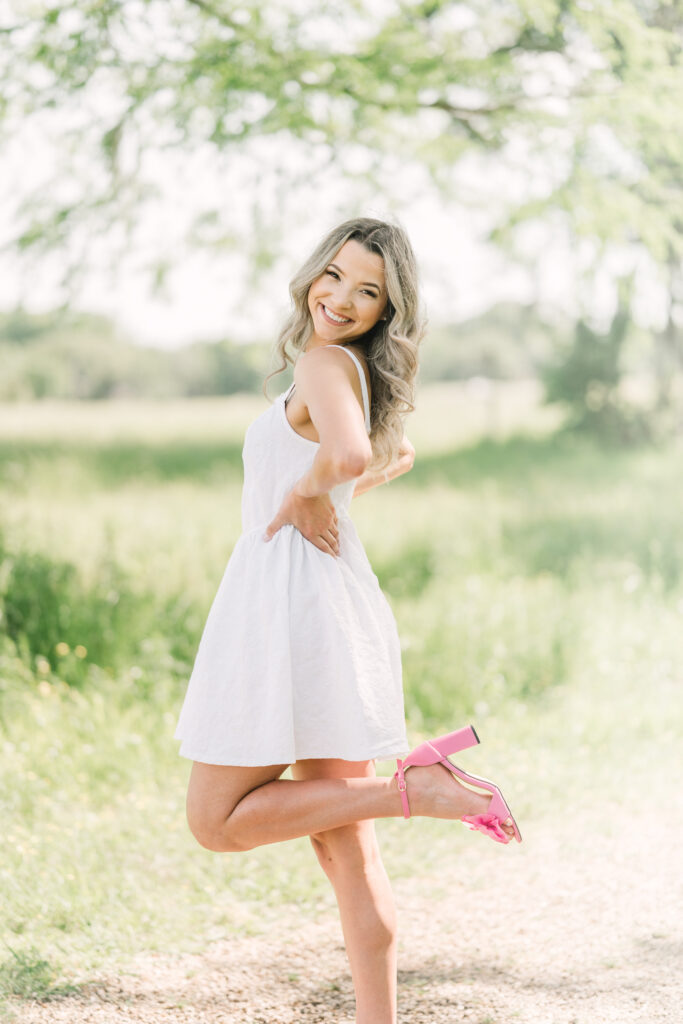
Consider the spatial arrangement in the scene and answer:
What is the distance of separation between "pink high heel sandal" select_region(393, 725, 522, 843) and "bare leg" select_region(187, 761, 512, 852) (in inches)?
0.6

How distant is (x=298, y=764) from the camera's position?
2438mm

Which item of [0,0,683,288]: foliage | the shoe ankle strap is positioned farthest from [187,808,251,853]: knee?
[0,0,683,288]: foliage

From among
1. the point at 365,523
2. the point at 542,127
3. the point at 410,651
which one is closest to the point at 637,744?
the point at 410,651

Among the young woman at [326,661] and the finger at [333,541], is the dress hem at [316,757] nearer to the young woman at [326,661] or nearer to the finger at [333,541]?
the young woman at [326,661]

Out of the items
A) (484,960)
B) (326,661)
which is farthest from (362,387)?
(484,960)

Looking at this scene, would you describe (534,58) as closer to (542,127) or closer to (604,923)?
(542,127)

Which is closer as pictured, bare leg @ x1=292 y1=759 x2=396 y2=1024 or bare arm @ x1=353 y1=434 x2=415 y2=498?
bare leg @ x1=292 y1=759 x2=396 y2=1024

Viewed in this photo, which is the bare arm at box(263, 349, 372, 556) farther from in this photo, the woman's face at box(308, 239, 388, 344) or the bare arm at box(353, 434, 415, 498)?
the bare arm at box(353, 434, 415, 498)

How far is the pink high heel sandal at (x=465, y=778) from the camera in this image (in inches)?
86.8

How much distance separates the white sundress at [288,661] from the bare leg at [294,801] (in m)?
0.07

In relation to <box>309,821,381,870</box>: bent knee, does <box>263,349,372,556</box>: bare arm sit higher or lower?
higher

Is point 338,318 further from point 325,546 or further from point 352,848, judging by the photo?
point 352,848

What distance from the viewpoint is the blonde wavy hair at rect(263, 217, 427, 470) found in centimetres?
241

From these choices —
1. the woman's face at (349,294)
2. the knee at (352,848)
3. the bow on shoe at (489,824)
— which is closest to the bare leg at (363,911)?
the knee at (352,848)
